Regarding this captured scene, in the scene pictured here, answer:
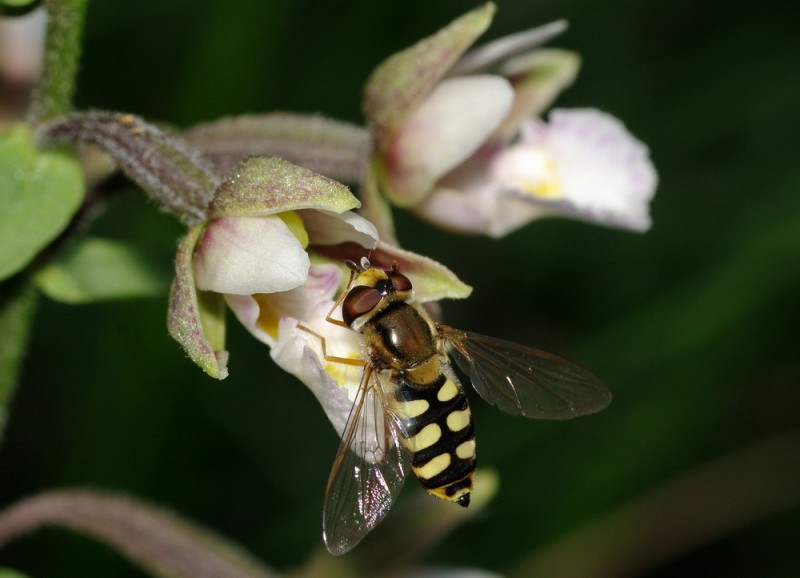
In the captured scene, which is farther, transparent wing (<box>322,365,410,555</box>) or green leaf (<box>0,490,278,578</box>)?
green leaf (<box>0,490,278,578</box>)

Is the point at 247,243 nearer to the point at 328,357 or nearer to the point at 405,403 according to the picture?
the point at 328,357

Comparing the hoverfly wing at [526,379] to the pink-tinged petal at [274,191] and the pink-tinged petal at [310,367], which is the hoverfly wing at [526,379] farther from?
the pink-tinged petal at [274,191]

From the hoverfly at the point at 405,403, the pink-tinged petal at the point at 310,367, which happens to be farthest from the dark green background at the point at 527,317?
the pink-tinged petal at the point at 310,367

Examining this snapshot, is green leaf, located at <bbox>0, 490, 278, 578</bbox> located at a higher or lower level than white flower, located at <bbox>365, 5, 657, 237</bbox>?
lower

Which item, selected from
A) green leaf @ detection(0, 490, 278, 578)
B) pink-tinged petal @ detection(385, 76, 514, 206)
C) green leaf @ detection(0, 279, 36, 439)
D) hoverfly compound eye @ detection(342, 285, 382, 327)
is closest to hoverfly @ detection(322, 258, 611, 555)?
hoverfly compound eye @ detection(342, 285, 382, 327)

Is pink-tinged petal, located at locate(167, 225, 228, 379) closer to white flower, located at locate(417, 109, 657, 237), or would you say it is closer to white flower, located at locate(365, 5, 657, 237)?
white flower, located at locate(365, 5, 657, 237)

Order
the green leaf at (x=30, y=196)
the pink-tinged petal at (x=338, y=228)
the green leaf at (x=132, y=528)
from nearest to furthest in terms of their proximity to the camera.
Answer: the pink-tinged petal at (x=338, y=228) < the green leaf at (x=30, y=196) < the green leaf at (x=132, y=528)
